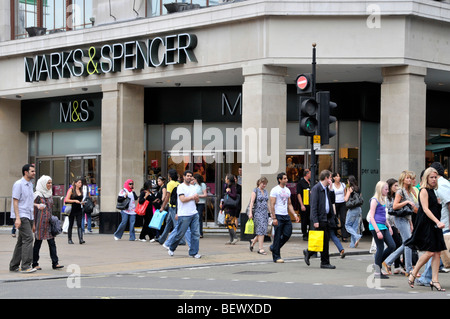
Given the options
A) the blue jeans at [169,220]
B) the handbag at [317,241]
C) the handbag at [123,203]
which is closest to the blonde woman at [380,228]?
the handbag at [317,241]

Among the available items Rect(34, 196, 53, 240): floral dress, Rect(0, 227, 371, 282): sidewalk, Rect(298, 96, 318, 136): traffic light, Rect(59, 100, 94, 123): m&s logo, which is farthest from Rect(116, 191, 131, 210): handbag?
Rect(59, 100, 94, 123): m&s logo

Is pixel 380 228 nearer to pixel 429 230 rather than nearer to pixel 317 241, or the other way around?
pixel 317 241

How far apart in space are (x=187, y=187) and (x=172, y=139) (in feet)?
35.8

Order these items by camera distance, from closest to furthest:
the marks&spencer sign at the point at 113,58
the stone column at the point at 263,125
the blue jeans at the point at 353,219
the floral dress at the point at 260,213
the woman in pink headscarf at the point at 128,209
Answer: the floral dress at the point at 260,213 → the blue jeans at the point at 353,219 → the woman in pink headscarf at the point at 128,209 → the stone column at the point at 263,125 → the marks&spencer sign at the point at 113,58

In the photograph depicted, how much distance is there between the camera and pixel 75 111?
31.2m

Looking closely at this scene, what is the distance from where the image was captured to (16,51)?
99.3 ft

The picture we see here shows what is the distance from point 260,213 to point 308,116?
2544mm

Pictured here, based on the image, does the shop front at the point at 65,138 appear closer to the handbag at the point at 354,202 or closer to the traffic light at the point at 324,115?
the handbag at the point at 354,202

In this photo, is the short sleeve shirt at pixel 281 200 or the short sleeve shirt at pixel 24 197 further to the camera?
the short sleeve shirt at pixel 281 200

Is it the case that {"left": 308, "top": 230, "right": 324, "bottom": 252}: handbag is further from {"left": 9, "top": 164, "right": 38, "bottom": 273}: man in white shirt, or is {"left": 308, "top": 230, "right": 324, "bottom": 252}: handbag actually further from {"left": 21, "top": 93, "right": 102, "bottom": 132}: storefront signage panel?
{"left": 21, "top": 93, "right": 102, "bottom": 132}: storefront signage panel

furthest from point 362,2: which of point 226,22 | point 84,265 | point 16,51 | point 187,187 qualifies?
point 16,51

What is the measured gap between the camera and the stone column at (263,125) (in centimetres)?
2378

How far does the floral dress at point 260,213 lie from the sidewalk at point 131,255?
572 mm

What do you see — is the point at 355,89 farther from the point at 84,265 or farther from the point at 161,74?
the point at 84,265
